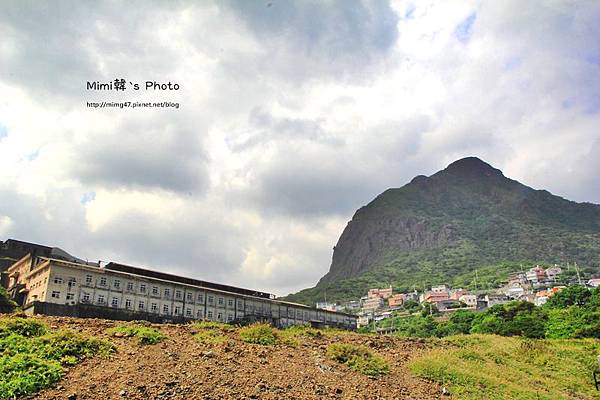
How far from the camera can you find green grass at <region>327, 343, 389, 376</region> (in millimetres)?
19016

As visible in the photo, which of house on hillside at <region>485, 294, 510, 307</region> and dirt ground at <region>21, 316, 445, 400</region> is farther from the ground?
house on hillside at <region>485, 294, 510, 307</region>

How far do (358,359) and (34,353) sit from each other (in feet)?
38.7

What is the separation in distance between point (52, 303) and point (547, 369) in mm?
44752

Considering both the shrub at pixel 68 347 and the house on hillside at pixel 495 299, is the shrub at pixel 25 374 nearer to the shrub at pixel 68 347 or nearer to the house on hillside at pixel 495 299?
the shrub at pixel 68 347

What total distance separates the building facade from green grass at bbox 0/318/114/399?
119 feet

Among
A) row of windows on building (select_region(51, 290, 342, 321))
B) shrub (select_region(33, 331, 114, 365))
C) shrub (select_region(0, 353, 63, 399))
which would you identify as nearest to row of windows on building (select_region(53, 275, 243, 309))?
row of windows on building (select_region(51, 290, 342, 321))

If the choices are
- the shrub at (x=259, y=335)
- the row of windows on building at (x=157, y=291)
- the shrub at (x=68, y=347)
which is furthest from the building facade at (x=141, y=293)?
the shrub at (x=68, y=347)

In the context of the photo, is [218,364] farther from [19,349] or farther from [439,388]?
[439,388]

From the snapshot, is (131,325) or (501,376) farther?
(501,376)

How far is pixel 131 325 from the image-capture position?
A: 19391 millimetres

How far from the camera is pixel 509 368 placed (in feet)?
78.8

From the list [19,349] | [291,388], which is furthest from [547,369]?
[19,349]

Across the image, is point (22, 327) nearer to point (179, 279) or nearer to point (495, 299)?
point (179, 279)

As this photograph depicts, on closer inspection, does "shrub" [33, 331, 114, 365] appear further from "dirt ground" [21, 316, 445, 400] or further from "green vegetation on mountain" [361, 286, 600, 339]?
"green vegetation on mountain" [361, 286, 600, 339]
